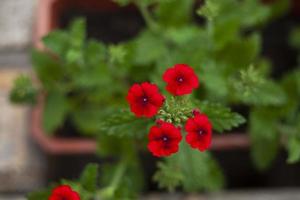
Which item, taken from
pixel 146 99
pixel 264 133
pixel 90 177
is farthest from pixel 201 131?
pixel 264 133

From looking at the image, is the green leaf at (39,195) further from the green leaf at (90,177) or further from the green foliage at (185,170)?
the green foliage at (185,170)

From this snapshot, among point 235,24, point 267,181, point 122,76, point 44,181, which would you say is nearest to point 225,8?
point 235,24

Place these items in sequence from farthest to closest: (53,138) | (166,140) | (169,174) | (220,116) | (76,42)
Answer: (53,138), (76,42), (169,174), (220,116), (166,140)

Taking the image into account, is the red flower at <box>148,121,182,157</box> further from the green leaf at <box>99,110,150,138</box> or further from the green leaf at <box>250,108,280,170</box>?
the green leaf at <box>250,108,280,170</box>

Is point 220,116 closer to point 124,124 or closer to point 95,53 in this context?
point 124,124

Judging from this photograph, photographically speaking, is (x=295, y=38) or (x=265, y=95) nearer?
(x=265, y=95)

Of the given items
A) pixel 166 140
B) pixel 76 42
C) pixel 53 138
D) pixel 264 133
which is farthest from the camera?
pixel 53 138

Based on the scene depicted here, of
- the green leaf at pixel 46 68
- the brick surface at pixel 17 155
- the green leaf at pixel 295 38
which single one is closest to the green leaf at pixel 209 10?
the green leaf at pixel 46 68

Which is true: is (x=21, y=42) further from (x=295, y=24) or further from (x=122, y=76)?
(x=295, y=24)
